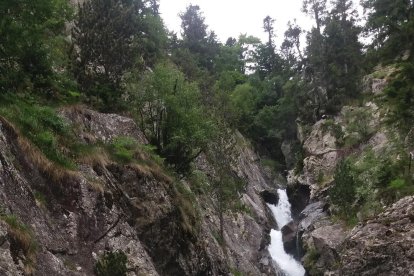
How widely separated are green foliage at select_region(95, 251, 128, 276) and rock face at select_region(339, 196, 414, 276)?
9.03 meters

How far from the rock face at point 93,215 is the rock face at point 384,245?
695cm

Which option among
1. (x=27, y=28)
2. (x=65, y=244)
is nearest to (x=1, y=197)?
(x=65, y=244)

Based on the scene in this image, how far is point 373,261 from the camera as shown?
1752cm

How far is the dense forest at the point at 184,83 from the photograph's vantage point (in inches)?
688

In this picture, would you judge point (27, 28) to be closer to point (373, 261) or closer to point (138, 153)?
point (138, 153)

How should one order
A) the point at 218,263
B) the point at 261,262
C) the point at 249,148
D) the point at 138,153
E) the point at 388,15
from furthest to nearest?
the point at 249,148, the point at 388,15, the point at 261,262, the point at 218,263, the point at 138,153

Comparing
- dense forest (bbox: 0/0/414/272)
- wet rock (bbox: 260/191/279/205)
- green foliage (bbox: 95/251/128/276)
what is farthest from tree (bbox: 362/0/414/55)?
green foliage (bbox: 95/251/128/276)

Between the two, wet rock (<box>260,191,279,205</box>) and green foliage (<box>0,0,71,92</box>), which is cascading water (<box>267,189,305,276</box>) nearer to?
wet rock (<box>260,191,279,205</box>)

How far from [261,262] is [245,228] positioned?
309 cm

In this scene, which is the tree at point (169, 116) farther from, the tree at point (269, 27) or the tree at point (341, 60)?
the tree at point (269, 27)

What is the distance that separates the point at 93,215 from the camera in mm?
15344

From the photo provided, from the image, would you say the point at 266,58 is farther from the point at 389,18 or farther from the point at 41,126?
the point at 41,126

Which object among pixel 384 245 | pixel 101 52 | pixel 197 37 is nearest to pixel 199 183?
pixel 101 52

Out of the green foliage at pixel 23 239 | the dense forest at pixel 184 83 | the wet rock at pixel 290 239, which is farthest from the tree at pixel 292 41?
the green foliage at pixel 23 239
